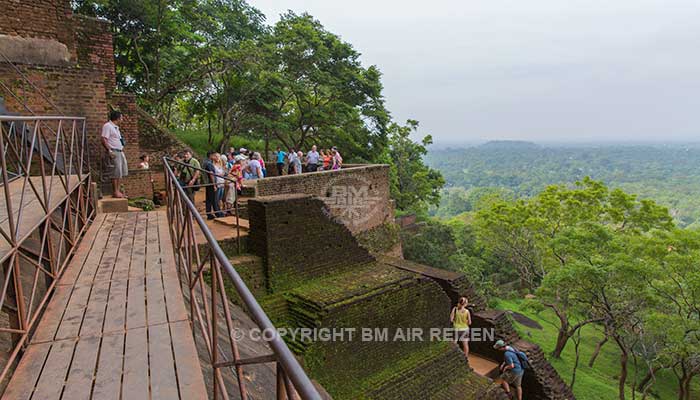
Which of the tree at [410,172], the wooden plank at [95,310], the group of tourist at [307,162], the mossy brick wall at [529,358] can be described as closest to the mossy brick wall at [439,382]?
the mossy brick wall at [529,358]

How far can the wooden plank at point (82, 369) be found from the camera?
169cm

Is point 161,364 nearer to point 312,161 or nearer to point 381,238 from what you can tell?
point 312,161

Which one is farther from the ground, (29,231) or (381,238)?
(29,231)

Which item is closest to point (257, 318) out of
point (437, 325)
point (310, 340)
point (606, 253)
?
point (310, 340)

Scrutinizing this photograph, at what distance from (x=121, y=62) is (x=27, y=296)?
48.7 ft

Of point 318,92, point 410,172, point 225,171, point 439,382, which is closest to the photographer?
point 439,382

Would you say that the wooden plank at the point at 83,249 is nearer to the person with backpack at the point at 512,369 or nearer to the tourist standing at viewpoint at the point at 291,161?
the tourist standing at viewpoint at the point at 291,161

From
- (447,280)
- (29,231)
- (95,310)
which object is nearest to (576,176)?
(447,280)

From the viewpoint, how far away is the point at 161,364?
187cm

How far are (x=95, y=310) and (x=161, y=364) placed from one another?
0.86m

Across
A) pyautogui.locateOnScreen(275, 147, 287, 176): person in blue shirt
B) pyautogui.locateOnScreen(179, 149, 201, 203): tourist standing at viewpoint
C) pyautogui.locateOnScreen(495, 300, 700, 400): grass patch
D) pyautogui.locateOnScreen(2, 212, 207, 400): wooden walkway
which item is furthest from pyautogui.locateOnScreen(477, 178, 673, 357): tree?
pyautogui.locateOnScreen(2, 212, 207, 400): wooden walkway

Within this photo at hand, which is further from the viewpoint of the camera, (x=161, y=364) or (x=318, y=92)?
(x=318, y=92)

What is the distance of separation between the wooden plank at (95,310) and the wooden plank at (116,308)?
0.03 m

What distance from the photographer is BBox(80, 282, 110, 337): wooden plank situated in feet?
7.18
